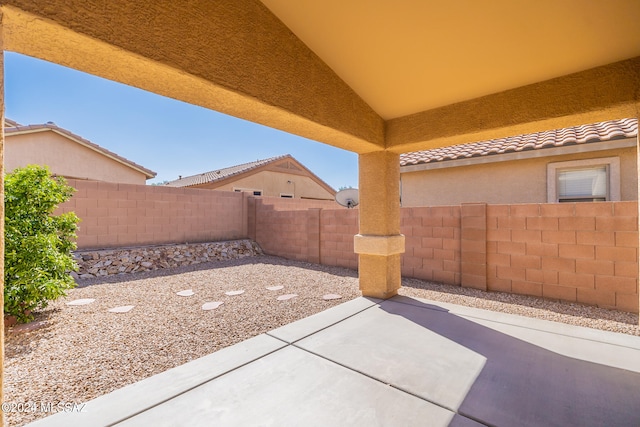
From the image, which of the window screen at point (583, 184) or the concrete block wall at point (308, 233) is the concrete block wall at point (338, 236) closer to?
the concrete block wall at point (308, 233)

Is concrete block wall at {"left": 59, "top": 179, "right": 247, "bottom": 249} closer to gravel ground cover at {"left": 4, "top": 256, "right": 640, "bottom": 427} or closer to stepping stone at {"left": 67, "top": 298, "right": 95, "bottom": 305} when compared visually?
gravel ground cover at {"left": 4, "top": 256, "right": 640, "bottom": 427}

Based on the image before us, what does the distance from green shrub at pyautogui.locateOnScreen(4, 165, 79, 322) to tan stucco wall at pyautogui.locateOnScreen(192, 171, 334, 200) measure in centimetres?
1336

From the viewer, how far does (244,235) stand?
12078mm

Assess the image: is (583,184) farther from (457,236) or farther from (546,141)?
(457,236)

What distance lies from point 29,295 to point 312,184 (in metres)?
19.7

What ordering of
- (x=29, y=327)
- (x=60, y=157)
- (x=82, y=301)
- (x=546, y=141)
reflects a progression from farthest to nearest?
(x=60, y=157) → (x=546, y=141) → (x=82, y=301) → (x=29, y=327)

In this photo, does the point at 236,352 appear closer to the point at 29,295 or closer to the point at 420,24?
the point at 29,295

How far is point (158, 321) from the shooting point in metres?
4.22

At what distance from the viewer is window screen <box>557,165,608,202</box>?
6.73 metres

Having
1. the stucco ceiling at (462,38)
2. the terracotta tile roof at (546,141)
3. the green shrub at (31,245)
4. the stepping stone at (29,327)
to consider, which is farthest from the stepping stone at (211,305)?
the terracotta tile roof at (546,141)

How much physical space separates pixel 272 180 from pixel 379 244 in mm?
16104

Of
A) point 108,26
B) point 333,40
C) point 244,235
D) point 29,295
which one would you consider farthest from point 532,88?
point 244,235

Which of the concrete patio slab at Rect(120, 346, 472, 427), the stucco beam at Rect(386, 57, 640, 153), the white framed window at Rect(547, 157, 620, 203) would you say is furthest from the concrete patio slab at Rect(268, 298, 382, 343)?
the white framed window at Rect(547, 157, 620, 203)

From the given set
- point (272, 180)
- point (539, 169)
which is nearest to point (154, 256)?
point (539, 169)
